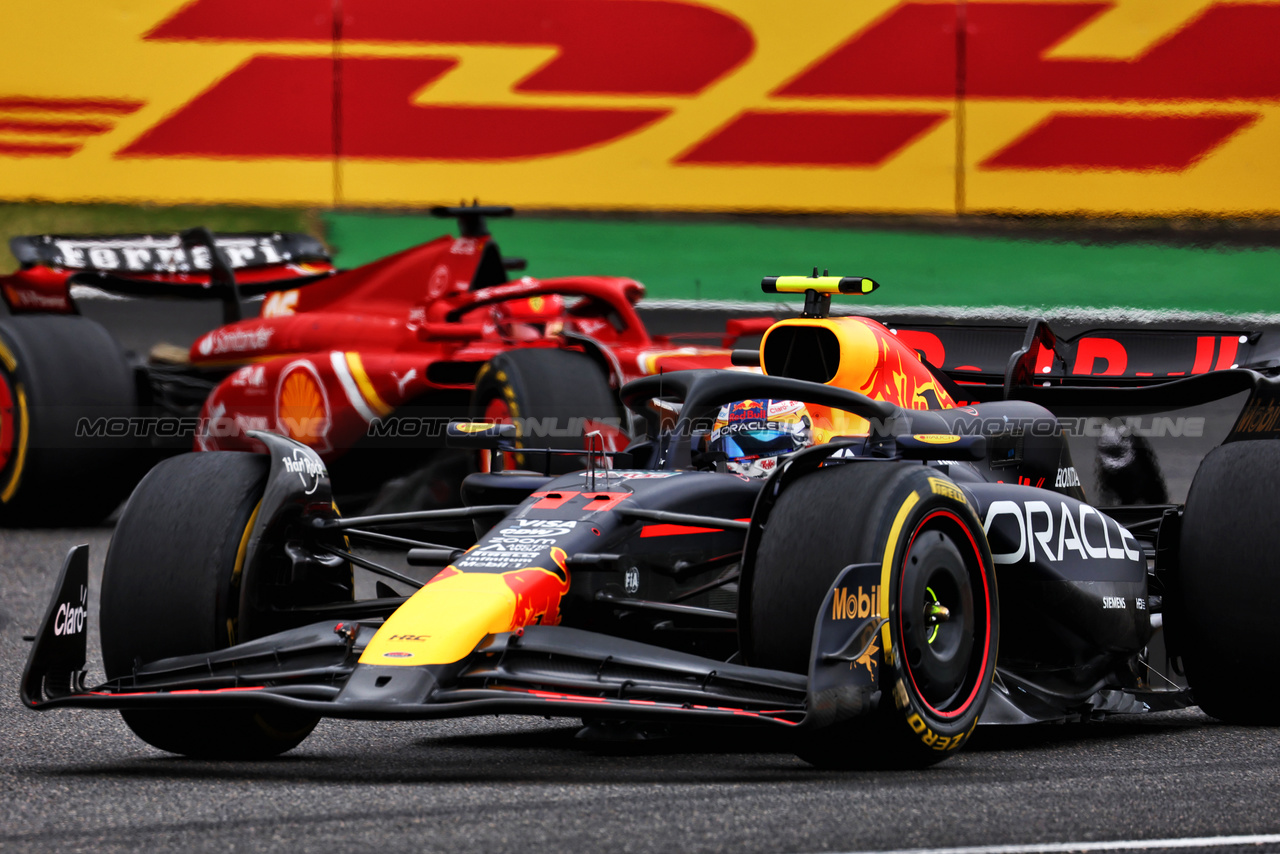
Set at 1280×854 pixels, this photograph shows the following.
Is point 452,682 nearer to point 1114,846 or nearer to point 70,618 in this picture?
point 70,618

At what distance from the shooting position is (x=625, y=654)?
16.1ft

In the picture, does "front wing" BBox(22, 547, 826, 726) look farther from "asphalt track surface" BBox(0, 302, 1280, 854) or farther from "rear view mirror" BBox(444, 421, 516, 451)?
"rear view mirror" BBox(444, 421, 516, 451)

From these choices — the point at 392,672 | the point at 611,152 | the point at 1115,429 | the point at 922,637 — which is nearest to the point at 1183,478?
Answer: the point at 1115,429

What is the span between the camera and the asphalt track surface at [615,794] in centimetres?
409

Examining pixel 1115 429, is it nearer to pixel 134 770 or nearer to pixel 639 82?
pixel 134 770

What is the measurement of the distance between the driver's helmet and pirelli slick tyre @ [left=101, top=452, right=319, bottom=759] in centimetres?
162

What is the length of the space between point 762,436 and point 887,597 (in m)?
1.41

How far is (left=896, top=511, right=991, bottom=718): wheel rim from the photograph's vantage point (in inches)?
201

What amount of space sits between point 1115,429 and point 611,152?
8.37 meters

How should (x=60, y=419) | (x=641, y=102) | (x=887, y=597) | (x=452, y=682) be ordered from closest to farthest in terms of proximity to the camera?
(x=452, y=682)
(x=887, y=597)
(x=60, y=419)
(x=641, y=102)

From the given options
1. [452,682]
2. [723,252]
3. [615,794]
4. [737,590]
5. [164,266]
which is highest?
[723,252]

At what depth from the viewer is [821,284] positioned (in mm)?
6746

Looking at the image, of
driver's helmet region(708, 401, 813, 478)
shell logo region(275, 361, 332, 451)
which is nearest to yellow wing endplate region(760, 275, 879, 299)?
driver's helmet region(708, 401, 813, 478)

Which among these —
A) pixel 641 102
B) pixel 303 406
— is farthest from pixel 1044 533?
pixel 641 102
